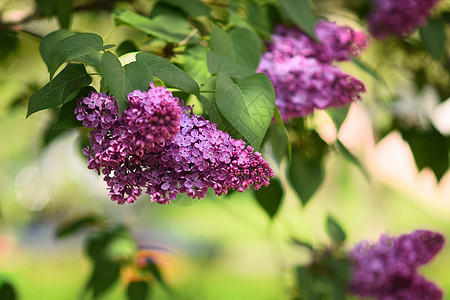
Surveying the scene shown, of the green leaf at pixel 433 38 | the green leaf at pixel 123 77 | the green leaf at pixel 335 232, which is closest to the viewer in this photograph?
the green leaf at pixel 123 77

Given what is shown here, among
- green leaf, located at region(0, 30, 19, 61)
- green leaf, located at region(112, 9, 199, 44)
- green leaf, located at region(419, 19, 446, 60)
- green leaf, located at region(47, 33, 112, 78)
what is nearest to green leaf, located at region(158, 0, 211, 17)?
green leaf, located at region(112, 9, 199, 44)

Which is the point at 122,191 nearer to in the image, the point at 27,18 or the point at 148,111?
the point at 148,111

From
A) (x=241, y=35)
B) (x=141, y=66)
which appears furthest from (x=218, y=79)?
(x=241, y=35)

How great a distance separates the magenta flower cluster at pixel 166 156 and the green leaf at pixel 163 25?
213mm

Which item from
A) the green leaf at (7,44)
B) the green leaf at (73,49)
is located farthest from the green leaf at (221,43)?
the green leaf at (7,44)

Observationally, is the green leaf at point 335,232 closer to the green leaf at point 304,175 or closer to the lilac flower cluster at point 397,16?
the green leaf at point 304,175

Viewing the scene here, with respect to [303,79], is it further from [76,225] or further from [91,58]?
[76,225]

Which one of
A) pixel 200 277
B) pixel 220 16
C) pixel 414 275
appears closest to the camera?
pixel 220 16

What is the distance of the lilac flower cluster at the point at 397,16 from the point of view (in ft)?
3.36

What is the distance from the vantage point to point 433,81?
137 cm

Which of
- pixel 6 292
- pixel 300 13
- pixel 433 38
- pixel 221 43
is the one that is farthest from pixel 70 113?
pixel 433 38

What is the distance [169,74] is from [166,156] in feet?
0.27

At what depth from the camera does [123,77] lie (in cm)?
47

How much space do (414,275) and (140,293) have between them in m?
0.57
